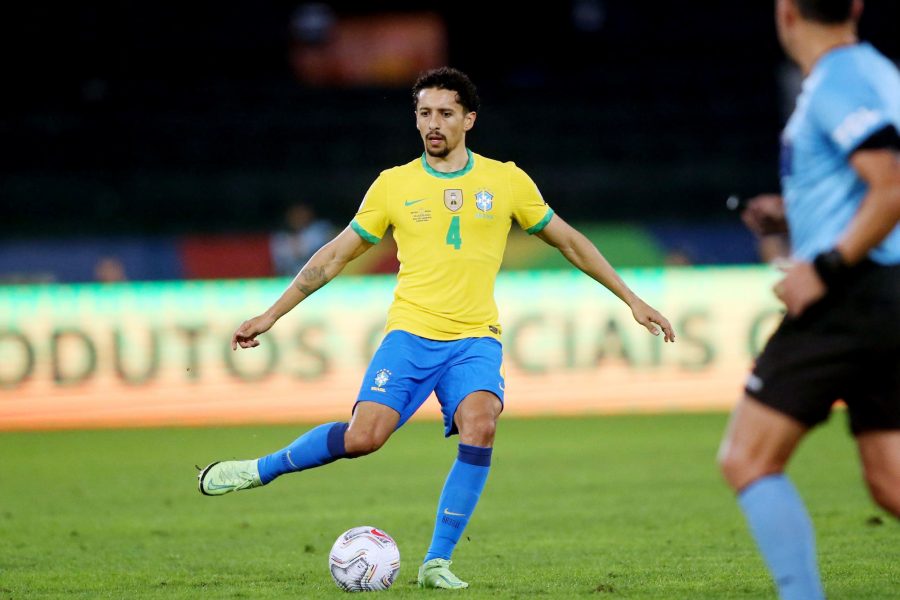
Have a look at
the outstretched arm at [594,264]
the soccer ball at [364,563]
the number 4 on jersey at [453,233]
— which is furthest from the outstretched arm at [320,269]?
the soccer ball at [364,563]

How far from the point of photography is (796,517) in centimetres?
434

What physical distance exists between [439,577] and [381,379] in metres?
0.90

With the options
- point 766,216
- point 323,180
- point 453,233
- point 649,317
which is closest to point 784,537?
point 766,216

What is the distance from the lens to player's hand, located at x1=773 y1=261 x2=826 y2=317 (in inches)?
162

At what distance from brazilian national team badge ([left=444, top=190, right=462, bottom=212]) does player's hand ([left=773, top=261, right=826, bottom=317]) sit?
96.3 inches

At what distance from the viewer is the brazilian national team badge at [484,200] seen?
639cm

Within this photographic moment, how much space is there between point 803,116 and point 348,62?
25079mm

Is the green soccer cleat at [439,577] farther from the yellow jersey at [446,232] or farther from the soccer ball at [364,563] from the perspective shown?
the yellow jersey at [446,232]

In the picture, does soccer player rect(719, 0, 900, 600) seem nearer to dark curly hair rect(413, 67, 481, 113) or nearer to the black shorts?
the black shorts

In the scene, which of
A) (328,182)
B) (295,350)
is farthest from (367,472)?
(328,182)

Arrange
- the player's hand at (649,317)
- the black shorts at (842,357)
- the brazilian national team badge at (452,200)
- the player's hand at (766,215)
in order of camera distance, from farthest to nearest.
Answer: the brazilian national team badge at (452,200) → the player's hand at (649,317) → the player's hand at (766,215) → the black shorts at (842,357)

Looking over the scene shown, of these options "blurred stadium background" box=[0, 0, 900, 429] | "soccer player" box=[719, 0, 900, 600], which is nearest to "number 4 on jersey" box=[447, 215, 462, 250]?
"soccer player" box=[719, 0, 900, 600]

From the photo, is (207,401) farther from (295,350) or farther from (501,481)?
(501,481)

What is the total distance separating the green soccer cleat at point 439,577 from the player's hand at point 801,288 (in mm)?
2463
